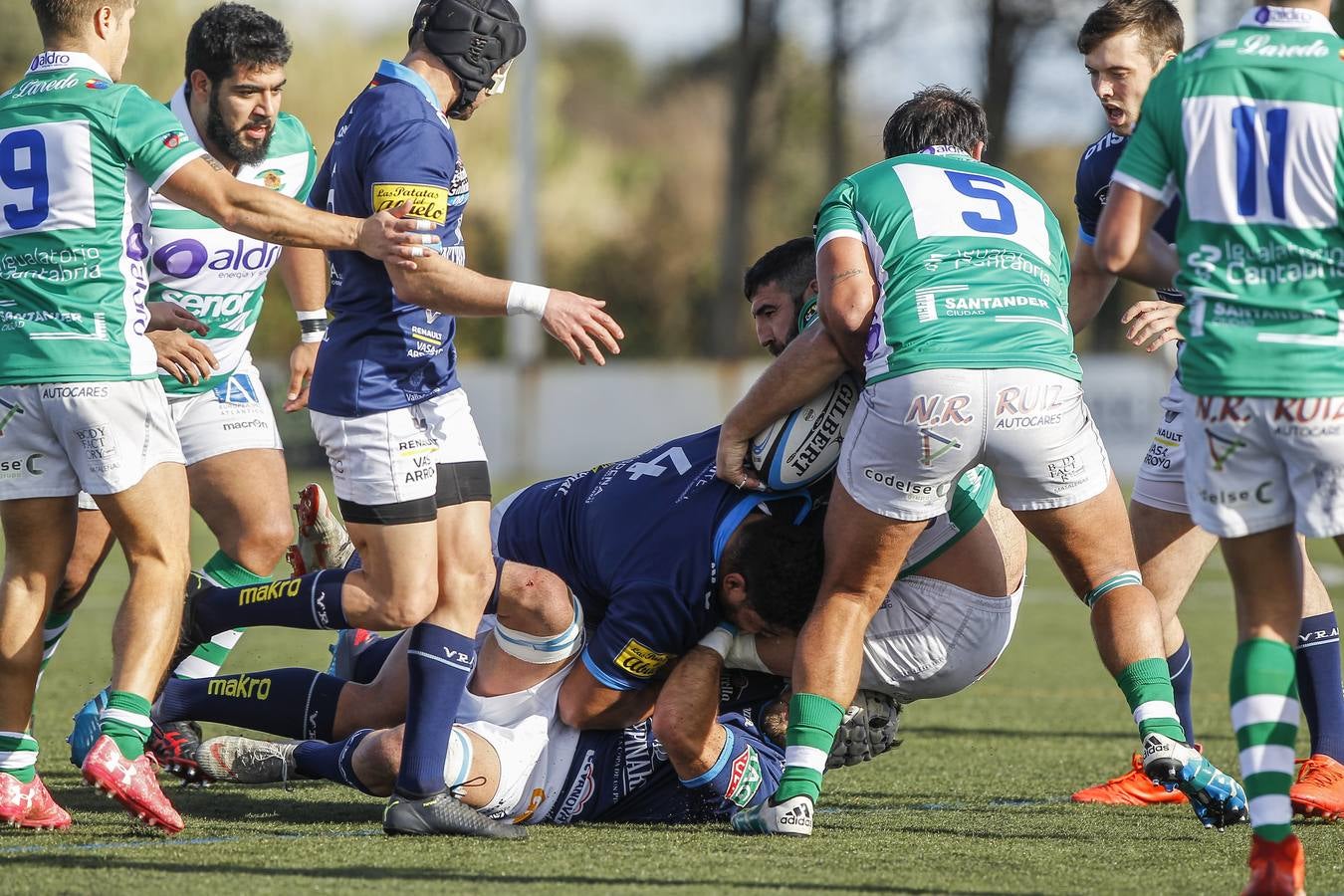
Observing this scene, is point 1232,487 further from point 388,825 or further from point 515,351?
point 515,351

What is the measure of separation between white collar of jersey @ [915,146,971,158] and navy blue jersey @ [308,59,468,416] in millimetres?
1359

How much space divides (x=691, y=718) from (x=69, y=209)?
2143mm

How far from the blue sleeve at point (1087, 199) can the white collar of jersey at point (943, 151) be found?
781 millimetres

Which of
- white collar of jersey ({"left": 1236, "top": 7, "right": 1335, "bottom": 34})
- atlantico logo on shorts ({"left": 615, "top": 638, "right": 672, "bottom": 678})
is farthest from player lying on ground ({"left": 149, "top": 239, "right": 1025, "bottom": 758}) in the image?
white collar of jersey ({"left": 1236, "top": 7, "right": 1335, "bottom": 34})

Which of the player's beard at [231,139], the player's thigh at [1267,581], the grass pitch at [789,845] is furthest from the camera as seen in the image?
the player's beard at [231,139]

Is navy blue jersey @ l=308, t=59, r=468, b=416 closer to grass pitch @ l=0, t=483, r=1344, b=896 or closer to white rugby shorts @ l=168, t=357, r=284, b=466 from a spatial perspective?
grass pitch @ l=0, t=483, r=1344, b=896

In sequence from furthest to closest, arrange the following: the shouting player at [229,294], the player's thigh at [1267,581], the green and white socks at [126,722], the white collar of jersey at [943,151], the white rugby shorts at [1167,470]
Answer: the shouting player at [229,294] < the white rugby shorts at [1167,470] < the white collar of jersey at [943,151] < the green and white socks at [126,722] < the player's thigh at [1267,581]

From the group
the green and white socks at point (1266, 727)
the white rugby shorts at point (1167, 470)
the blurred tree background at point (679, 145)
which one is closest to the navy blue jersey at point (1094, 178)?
the white rugby shorts at point (1167, 470)

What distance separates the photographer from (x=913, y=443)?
4207 millimetres

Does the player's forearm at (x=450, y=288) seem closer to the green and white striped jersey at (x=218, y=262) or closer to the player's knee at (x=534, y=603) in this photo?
the player's knee at (x=534, y=603)

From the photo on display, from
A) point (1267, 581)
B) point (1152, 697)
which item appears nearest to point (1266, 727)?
point (1267, 581)

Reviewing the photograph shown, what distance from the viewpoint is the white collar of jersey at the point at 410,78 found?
4.38m

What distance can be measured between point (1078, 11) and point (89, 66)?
28.7 metres

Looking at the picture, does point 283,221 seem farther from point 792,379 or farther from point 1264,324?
point 1264,324
